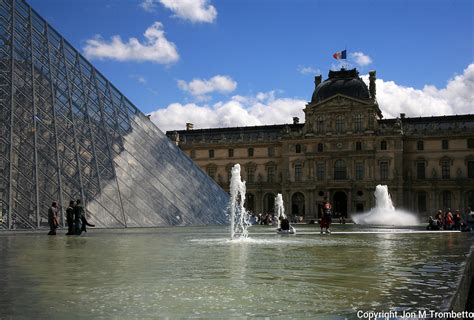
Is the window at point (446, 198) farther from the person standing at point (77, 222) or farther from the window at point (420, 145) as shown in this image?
the person standing at point (77, 222)

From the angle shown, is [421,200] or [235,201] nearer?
[235,201]

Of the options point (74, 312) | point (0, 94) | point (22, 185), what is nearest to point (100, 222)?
point (22, 185)

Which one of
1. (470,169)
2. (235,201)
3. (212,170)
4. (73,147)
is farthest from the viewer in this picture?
(212,170)

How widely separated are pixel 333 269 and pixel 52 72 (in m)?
19.0

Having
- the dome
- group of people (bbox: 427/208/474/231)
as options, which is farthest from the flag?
group of people (bbox: 427/208/474/231)

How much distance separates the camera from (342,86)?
66062 mm

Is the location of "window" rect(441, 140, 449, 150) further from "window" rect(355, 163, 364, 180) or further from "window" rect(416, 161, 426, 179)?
"window" rect(355, 163, 364, 180)

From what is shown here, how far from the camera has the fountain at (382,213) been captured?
46.8 meters

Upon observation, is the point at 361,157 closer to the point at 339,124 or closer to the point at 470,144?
the point at 339,124

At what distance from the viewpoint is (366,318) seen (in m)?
4.40

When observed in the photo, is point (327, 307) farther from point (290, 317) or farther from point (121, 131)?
point (121, 131)

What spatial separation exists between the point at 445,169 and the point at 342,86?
13875mm

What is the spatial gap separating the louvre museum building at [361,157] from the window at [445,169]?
0.32 ft

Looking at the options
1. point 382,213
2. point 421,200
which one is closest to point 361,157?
point 421,200
